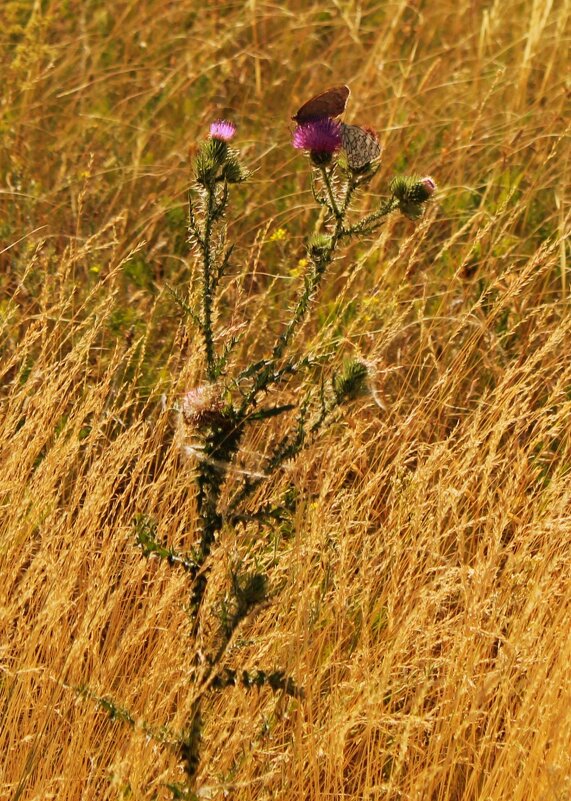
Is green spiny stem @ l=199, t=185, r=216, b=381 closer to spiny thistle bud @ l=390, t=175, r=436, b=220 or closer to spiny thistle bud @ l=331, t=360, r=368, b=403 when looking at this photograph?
spiny thistle bud @ l=331, t=360, r=368, b=403

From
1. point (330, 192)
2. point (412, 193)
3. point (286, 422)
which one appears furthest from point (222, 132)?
point (286, 422)

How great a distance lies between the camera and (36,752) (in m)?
2.06

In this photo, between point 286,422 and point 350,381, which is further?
point 286,422

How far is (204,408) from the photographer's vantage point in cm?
198

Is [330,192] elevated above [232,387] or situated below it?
above

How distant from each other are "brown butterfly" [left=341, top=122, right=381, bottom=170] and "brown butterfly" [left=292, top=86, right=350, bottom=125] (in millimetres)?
50

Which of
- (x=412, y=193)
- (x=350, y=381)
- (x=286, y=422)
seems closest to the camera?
(x=350, y=381)

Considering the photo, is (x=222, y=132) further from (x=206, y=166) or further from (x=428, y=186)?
(x=428, y=186)

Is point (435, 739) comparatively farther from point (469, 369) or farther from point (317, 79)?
point (317, 79)

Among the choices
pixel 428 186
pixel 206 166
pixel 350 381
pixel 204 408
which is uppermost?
pixel 428 186

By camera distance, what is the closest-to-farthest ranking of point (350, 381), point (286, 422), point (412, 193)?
Result: point (350, 381)
point (412, 193)
point (286, 422)

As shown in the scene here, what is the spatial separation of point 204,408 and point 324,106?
572 mm

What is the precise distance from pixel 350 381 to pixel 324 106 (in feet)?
1.62

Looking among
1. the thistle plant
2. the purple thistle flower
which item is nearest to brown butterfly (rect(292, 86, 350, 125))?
the thistle plant
